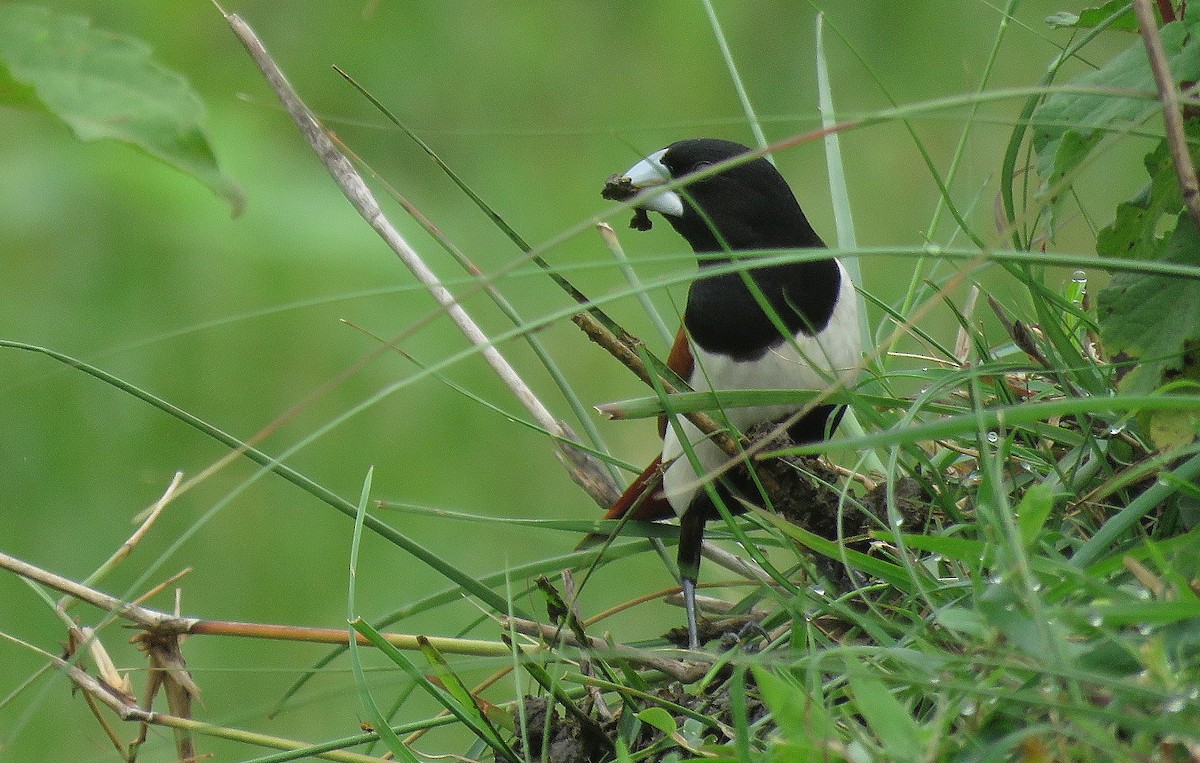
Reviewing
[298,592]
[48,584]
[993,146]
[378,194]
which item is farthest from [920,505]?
[378,194]

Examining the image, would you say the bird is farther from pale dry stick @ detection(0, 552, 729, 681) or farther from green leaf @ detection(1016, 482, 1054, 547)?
green leaf @ detection(1016, 482, 1054, 547)

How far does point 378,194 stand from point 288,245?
3.26ft

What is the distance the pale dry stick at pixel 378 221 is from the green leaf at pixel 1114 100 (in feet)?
2.06

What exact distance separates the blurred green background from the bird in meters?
1.46

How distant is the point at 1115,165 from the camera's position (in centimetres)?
483

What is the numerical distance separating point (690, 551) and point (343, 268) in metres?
3.18

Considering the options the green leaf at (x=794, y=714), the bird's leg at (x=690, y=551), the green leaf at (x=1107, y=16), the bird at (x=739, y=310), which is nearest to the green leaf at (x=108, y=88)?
the green leaf at (x=794, y=714)

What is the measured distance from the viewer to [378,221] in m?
1.73

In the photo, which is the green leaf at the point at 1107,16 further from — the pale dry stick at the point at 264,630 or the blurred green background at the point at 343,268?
the blurred green background at the point at 343,268

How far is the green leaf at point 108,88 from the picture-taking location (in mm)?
830

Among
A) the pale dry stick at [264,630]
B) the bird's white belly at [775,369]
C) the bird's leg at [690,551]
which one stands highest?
the bird's white belly at [775,369]

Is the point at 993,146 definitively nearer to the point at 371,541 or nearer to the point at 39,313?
the point at 371,541

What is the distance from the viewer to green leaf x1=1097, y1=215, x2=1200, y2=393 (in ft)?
4.31

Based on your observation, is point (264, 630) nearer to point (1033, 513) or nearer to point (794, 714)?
point (794, 714)
